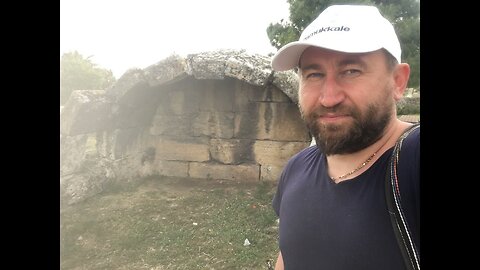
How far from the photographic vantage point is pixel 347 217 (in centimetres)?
115

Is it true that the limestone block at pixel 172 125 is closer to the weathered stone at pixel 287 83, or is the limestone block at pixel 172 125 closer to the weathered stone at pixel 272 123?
the weathered stone at pixel 272 123

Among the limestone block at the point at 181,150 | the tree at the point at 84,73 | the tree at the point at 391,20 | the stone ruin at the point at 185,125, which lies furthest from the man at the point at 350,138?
the tree at the point at 84,73

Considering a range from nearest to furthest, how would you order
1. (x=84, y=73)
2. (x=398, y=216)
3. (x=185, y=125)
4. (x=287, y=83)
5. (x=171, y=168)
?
(x=398, y=216)
(x=287, y=83)
(x=185, y=125)
(x=171, y=168)
(x=84, y=73)

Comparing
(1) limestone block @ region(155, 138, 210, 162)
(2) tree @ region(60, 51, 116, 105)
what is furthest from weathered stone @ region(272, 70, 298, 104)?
(2) tree @ region(60, 51, 116, 105)

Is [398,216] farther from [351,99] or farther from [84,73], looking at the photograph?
[84,73]

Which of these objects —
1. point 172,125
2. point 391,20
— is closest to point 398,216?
point 172,125

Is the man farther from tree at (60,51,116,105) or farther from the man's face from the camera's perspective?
tree at (60,51,116,105)

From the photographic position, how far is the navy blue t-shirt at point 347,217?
1.03 meters

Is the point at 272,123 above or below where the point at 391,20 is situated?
below

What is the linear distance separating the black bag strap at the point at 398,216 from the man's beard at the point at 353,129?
0.33 feet

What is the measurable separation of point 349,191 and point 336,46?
47cm

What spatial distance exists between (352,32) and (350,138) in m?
0.34
